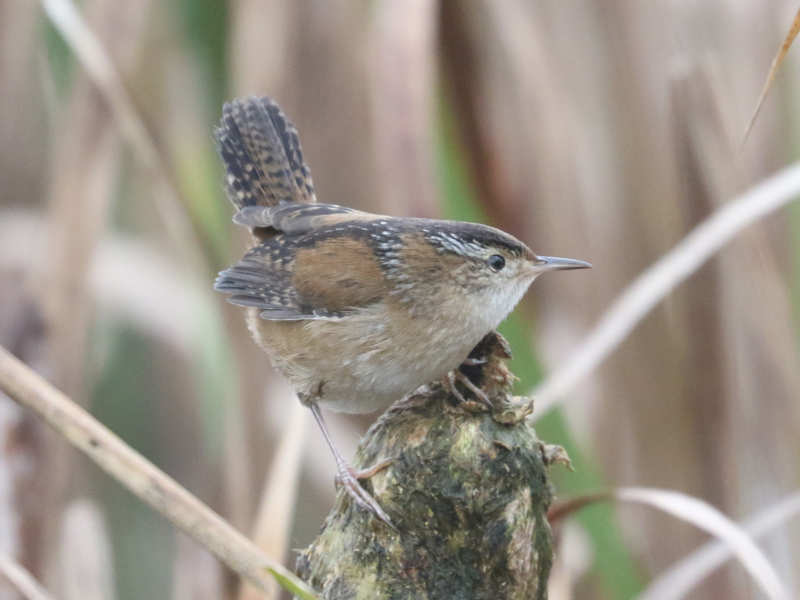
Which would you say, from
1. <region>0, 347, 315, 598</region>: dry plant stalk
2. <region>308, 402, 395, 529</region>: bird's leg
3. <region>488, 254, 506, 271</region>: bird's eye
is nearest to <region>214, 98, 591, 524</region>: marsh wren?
<region>488, 254, 506, 271</region>: bird's eye

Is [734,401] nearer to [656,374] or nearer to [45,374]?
[656,374]

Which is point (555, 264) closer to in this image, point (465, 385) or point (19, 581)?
point (465, 385)

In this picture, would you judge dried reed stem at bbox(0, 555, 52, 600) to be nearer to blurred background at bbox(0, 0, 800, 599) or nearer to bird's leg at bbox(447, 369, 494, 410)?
bird's leg at bbox(447, 369, 494, 410)

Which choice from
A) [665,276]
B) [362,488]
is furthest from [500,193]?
[362,488]

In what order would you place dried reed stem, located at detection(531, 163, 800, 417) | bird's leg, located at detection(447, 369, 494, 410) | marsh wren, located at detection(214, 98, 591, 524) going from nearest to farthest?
bird's leg, located at detection(447, 369, 494, 410), marsh wren, located at detection(214, 98, 591, 524), dried reed stem, located at detection(531, 163, 800, 417)

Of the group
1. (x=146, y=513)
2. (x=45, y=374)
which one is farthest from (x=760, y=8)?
(x=146, y=513)
